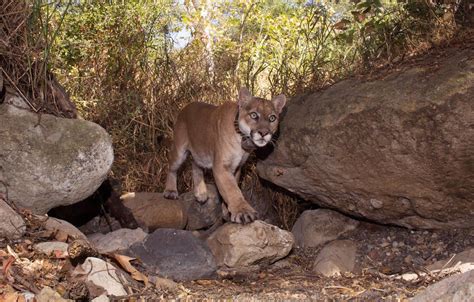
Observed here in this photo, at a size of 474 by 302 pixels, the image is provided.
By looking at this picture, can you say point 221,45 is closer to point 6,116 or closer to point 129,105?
point 129,105

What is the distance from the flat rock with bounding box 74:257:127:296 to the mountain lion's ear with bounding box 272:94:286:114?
269 centimetres

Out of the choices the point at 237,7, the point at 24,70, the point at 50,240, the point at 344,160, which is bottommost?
the point at 50,240

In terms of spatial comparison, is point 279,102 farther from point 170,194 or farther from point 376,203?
point 170,194

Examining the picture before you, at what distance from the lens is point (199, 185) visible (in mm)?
6930

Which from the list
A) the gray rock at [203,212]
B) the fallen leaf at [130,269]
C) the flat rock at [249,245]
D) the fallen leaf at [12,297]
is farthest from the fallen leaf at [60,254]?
the gray rock at [203,212]

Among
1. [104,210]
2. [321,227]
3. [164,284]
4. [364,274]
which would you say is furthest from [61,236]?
[321,227]

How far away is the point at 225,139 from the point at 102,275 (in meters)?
2.58

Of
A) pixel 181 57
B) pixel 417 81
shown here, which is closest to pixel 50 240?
pixel 417 81

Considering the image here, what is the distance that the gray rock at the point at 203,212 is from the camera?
6766 mm

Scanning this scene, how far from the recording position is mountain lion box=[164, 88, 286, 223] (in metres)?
5.78

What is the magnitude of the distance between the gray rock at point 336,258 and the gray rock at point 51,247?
2.47 metres

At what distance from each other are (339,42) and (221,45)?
3411 millimetres

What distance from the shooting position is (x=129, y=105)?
7.76 meters

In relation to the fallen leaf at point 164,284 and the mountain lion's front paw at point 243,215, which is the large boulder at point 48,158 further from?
the mountain lion's front paw at point 243,215
